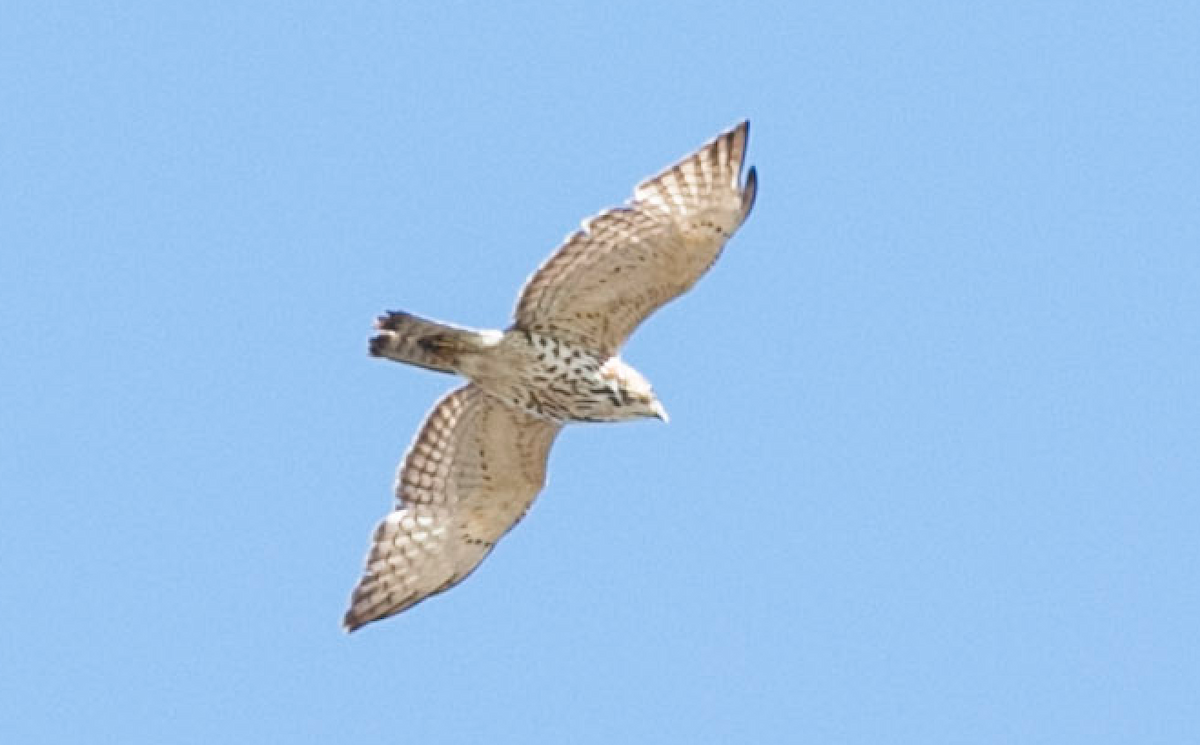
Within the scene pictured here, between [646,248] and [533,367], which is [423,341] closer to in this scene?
[533,367]

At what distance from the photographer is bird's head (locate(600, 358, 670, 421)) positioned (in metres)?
17.2

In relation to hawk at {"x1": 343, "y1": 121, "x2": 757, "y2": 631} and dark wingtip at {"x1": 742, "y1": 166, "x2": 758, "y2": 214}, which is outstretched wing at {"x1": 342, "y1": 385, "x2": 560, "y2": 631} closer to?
hawk at {"x1": 343, "y1": 121, "x2": 757, "y2": 631}

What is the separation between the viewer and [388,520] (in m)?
18.2

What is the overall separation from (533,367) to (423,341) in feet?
2.22

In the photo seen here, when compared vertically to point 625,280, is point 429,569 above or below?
below

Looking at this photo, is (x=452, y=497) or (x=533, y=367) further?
(x=452, y=497)

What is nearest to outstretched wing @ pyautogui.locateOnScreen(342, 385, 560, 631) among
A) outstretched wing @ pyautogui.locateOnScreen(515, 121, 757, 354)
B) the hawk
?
the hawk

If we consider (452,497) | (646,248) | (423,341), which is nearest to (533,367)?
(423,341)

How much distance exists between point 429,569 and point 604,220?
2.66 metres

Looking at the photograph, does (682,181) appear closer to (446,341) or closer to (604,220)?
(604,220)

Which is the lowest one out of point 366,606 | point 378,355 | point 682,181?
point 366,606

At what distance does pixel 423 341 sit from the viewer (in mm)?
16984

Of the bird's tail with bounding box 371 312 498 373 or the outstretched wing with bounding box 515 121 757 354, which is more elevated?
the outstretched wing with bounding box 515 121 757 354

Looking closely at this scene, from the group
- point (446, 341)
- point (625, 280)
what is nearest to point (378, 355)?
point (446, 341)
